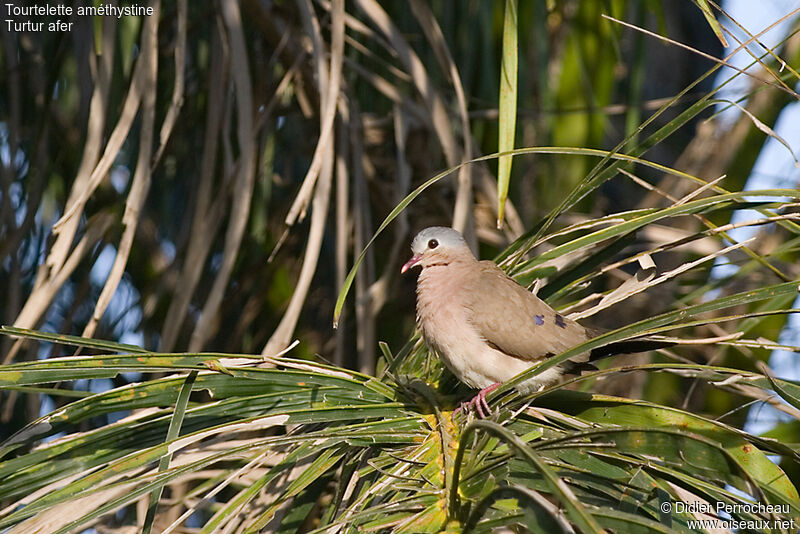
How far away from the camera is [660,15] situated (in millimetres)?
3170

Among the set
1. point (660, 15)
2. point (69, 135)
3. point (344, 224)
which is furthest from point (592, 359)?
point (69, 135)

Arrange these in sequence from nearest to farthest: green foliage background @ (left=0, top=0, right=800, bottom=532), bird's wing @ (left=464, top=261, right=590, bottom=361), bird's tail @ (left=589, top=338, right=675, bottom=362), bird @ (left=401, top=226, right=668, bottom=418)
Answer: green foliage background @ (left=0, top=0, right=800, bottom=532) → bird's tail @ (left=589, top=338, right=675, bottom=362) → bird @ (left=401, top=226, right=668, bottom=418) → bird's wing @ (left=464, top=261, right=590, bottom=361)

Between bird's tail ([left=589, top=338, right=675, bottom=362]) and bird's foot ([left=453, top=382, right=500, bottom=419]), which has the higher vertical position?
bird's tail ([left=589, top=338, right=675, bottom=362])

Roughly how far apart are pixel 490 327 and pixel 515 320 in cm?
9

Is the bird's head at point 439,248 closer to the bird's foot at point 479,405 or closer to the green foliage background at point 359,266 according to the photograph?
the green foliage background at point 359,266

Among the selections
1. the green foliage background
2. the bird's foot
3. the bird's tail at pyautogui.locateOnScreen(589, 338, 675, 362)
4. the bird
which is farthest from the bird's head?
the bird's foot

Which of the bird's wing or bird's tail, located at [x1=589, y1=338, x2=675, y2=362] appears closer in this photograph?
bird's tail, located at [x1=589, y1=338, x2=675, y2=362]

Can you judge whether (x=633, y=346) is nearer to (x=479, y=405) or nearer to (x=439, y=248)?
(x=479, y=405)

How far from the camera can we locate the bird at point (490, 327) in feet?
7.77

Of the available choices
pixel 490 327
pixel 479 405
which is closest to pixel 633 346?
pixel 479 405

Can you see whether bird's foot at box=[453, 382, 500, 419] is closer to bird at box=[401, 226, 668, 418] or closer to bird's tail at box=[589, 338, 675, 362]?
bird at box=[401, 226, 668, 418]

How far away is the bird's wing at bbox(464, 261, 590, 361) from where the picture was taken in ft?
8.21

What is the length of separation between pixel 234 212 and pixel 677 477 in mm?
1629

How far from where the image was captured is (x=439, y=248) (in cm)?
290
